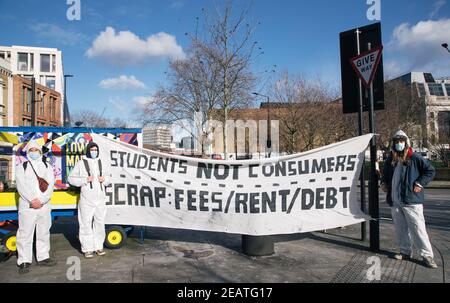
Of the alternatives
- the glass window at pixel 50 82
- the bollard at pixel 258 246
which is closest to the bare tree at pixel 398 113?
the bollard at pixel 258 246

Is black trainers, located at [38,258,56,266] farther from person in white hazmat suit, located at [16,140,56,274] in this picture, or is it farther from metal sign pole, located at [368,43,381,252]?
metal sign pole, located at [368,43,381,252]

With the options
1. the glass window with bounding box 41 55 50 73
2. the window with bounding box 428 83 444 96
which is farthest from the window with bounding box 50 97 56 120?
the window with bounding box 428 83 444 96

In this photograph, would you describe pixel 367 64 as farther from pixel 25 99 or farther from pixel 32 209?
pixel 25 99

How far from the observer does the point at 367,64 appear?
5.91 metres

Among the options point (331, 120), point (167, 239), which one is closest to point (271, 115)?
point (331, 120)

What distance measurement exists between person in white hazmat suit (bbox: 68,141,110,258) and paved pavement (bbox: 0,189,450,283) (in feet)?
0.91

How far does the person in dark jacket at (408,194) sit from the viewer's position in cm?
516

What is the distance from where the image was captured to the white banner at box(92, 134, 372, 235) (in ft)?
18.5

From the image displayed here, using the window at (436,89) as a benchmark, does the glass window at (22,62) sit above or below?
above

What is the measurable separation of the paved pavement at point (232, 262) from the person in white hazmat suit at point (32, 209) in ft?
0.87

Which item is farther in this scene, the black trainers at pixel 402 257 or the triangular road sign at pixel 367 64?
the triangular road sign at pixel 367 64

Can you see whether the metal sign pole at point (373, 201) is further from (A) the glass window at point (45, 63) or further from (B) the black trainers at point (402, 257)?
(A) the glass window at point (45, 63)

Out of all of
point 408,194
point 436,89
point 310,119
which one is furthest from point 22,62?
point 436,89
